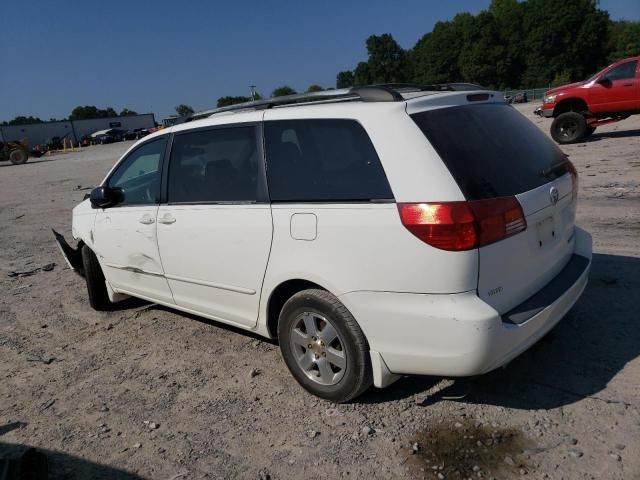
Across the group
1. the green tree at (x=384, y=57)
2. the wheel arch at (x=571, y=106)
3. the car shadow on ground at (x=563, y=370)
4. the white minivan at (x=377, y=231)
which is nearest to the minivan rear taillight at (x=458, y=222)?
the white minivan at (x=377, y=231)

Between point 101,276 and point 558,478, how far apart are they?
430cm

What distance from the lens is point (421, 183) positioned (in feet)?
8.73

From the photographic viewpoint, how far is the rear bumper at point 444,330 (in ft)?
8.43

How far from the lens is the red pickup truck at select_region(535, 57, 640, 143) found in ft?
43.3

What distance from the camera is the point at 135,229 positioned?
170 inches

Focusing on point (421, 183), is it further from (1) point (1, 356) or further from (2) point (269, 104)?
(1) point (1, 356)

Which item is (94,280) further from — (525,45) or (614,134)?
(525,45)

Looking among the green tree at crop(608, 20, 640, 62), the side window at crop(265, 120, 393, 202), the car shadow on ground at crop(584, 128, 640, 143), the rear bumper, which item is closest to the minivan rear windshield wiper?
the rear bumper

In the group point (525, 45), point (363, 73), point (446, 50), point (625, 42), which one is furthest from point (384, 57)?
point (625, 42)

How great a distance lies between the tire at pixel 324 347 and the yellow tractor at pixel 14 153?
33.3 m

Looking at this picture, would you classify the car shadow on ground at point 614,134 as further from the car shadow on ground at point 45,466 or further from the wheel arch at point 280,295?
the car shadow on ground at point 45,466

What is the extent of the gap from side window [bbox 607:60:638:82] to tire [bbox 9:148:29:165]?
100ft

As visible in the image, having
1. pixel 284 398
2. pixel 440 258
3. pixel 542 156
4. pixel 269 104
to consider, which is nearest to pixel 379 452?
pixel 284 398

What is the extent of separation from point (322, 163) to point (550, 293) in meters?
1.50
